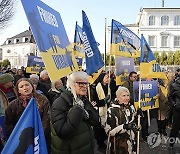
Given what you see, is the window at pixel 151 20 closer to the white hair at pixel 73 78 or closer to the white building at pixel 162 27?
the white building at pixel 162 27

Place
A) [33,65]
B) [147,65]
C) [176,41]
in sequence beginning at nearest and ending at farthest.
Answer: [147,65] → [33,65] → [176,41]

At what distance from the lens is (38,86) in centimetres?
693

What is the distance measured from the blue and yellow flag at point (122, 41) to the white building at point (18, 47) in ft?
250

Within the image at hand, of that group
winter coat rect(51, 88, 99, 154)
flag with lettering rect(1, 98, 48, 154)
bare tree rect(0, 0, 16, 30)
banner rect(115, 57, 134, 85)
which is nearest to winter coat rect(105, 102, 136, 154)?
winter coat rect(51, 88, 99, 154)

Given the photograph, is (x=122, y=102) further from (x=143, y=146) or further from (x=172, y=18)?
(x=172, y=18)

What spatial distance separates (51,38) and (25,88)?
93cm

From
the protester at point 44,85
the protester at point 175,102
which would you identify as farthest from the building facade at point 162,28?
the protester at point 44,85

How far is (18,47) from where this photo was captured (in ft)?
301

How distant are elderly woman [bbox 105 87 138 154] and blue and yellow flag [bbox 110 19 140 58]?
232cm

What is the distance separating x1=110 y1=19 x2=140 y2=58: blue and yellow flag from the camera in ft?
22.3

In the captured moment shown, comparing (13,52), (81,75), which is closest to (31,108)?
(81,75)

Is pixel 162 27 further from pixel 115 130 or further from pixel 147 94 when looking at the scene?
pixel 115 130

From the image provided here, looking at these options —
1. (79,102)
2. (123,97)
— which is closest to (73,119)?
(79,102)

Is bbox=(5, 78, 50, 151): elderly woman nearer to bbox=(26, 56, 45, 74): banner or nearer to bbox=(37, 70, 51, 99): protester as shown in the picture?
bbox=(37, 70, 51, 99): protester
